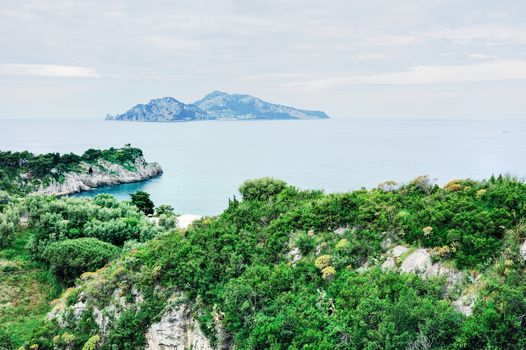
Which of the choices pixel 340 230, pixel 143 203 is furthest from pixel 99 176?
pixel 340 230

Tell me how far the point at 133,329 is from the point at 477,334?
38.5 feet

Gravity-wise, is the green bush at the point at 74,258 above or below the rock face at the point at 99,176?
above

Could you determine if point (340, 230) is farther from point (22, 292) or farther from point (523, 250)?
point (22, 292)

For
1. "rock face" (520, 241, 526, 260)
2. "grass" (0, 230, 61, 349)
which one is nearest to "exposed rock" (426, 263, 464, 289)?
"rock face" (520, 241, 526, 260)

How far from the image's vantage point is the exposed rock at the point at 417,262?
12.8m

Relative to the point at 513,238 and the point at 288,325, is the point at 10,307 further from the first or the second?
the point at 513,238

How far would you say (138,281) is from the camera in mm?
17078

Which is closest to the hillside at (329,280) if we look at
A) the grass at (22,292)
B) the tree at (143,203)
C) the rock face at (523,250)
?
the rock face at (523,250)

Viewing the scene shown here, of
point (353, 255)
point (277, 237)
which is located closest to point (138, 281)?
point (277, 237)

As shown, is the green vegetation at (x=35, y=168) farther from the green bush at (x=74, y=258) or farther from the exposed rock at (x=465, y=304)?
the exposed rock at (x=465, y=304)

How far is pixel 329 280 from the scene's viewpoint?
13.9 m

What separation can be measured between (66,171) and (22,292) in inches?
2524

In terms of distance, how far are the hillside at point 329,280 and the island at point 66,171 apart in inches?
2512

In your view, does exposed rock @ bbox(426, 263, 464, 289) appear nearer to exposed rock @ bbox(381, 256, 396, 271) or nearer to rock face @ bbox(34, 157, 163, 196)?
exposed rock @ bbox(381, 256, 396, 271)
